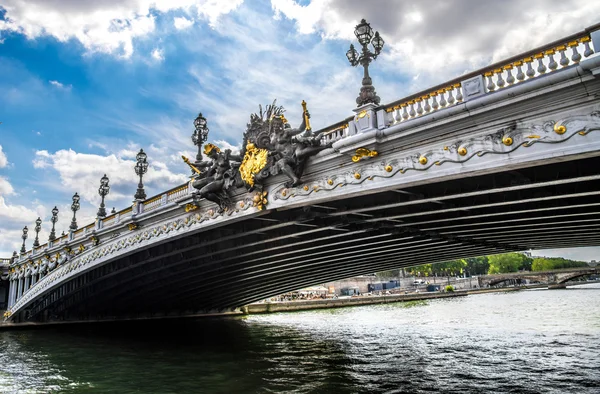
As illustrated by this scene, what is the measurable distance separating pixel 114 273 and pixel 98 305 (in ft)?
Result: 39.7

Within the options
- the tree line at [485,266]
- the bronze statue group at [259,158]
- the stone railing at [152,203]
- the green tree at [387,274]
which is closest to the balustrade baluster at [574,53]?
the bronze statue group at [259,158]

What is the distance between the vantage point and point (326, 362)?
1827 centimetres

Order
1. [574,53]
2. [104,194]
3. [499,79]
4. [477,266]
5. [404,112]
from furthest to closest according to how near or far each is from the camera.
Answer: [477,266] → [104,194] → [404,112] → [499,79] → [574,53]

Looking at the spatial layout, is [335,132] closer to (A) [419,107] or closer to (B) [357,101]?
(B) [357,101]

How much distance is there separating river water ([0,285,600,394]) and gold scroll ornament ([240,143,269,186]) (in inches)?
311

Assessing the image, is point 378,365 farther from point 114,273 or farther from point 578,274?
point 578,274

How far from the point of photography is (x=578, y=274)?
94.7 m

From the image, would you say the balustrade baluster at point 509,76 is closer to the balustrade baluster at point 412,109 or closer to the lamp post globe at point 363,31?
the balustrade baluster at point 412,109

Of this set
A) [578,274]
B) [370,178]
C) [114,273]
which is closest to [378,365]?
[370,178]

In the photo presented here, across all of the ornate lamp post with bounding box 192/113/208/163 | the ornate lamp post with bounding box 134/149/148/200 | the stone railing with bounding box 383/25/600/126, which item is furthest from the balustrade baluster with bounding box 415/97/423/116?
the ornate lamp post with bounding box 134/149/148/200

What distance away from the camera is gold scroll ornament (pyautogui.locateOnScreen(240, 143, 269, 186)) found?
775 inches

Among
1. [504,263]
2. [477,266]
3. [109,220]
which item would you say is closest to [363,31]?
[109,220]

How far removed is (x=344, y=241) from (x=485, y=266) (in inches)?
6137

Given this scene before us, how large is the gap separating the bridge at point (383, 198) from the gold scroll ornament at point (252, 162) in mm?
67
